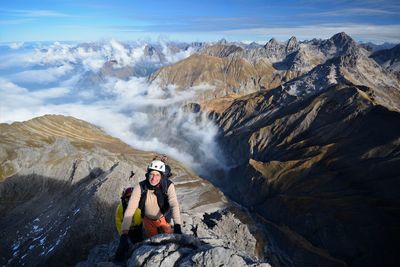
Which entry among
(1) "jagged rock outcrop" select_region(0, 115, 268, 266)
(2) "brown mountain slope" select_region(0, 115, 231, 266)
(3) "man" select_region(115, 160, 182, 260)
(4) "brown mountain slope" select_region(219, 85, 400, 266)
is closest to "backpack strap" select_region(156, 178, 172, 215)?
(3) "man" select_region(115, 160, 182, 260)

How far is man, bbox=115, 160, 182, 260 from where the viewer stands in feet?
59.5

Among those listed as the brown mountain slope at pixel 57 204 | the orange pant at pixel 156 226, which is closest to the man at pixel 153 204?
the orange pant at pixel 156 226

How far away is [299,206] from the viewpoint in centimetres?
12656

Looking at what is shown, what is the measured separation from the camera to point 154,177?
18266 mm

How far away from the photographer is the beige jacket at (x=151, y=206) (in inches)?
706

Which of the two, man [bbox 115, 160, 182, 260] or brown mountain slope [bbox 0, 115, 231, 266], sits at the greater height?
man [bbox 115, 160, 182, 260]

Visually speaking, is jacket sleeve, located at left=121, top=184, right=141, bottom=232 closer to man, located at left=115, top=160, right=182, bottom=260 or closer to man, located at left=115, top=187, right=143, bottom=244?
man, located at left=115, top=160, right=182, bottom=260

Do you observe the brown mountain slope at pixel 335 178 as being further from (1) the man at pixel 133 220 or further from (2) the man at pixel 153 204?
(1) the man at pixel 133 220

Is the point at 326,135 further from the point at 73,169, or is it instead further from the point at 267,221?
the point at 73,169

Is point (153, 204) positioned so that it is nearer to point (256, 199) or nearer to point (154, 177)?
point (154, 177)

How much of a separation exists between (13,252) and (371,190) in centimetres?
9820

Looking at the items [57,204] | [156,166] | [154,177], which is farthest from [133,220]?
[57,204]

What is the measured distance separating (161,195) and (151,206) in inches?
43.7

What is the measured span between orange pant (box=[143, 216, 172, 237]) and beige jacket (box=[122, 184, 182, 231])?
0.96 feet
